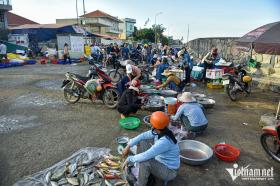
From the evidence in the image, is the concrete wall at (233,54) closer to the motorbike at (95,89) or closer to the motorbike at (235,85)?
the motorbike at (235,85)

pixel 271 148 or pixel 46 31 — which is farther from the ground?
pixel 46 31

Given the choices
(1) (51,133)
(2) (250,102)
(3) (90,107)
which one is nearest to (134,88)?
(3) (90,107)

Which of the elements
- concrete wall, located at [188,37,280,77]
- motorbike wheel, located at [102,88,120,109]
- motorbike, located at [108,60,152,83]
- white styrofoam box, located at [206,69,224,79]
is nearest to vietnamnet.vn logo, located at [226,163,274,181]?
motorbike wheel, located at [102,88,120,109]

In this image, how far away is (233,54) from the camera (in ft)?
46.1

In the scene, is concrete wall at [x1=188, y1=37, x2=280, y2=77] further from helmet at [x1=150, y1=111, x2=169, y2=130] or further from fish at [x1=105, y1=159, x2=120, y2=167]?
fish at [x1=105, y1=159, x2=120, y2=167]

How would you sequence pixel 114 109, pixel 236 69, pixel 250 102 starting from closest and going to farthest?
pixel 114 109 → pixel 250 102 → pixel 236 69

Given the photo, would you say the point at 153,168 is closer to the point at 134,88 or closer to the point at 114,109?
the point at 134,88

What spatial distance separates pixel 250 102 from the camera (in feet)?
24.8

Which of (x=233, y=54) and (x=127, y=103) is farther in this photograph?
(x=233, y=54)

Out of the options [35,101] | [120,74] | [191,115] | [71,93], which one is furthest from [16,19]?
[191,115]

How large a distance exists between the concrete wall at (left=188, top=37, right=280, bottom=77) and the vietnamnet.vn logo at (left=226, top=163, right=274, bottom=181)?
7.43 metres

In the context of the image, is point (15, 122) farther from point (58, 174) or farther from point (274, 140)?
point (274, 140)

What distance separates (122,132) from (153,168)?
2140 mm

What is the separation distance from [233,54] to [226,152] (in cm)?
1157
